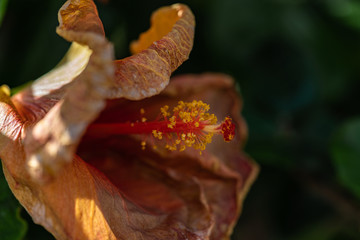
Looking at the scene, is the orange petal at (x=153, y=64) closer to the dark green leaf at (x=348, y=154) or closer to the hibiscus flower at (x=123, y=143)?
the hibiscus flower at (x=123, y=143)

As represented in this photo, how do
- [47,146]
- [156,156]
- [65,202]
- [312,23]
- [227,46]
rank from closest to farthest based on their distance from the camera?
1. [47,146]
2. [65,202]
3. [156,156]
4. [227,46]
5. [312,23]

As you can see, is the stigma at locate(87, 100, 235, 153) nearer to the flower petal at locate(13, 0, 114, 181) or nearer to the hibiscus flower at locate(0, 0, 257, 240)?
the hibiscus flower at locate(0, 0, 257, 240)

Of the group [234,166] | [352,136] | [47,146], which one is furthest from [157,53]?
[352,136]

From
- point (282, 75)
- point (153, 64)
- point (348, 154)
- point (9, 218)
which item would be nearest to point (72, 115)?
point (153, 64)

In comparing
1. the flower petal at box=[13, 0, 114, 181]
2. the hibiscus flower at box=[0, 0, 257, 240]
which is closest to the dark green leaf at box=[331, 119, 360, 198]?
the hibiscus flower at box=[0, 0, 257, 240]

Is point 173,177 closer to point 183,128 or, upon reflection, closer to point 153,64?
point 183,128

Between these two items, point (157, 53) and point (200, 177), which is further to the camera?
point (200, 177)

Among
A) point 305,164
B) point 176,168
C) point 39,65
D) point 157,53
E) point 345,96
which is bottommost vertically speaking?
point 305,164

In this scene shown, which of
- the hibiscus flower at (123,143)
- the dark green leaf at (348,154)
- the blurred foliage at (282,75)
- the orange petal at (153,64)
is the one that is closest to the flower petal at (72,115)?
the hibiscus flower at (123,143)

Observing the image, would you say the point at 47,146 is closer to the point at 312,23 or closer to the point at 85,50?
the point at 85,50
